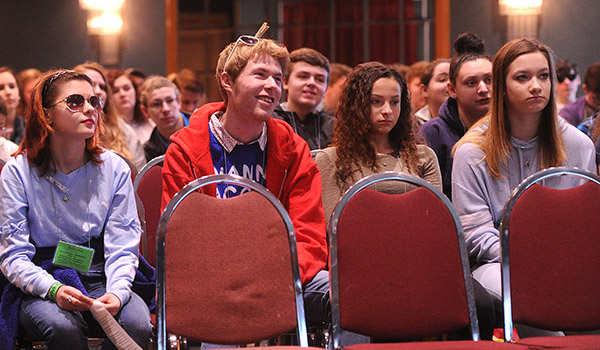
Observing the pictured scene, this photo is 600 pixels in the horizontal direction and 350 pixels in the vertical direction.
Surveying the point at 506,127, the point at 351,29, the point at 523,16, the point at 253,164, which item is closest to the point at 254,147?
the point at 253,164

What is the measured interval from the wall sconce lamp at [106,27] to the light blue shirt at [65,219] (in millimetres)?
6157

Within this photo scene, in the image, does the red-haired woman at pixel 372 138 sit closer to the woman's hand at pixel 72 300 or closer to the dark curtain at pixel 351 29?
the woman's hand at pixel 72 300

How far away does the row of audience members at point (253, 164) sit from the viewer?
7.33ft

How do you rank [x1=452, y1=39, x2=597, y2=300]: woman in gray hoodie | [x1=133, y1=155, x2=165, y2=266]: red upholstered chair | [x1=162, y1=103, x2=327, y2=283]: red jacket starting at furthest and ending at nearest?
[x1=133, y1=155, x2=165, y2=266]: red upholstered chair → [x1=452, y1=39, x2=597, y2=300]: woman in gray hoodie → [x1=162, y1=103, x2=327, y2=283]: red jacket

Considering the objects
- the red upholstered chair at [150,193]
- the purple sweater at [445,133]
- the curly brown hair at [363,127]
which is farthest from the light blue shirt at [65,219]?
the purple sweater at [445,133]

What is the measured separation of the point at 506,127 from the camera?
8.75 ft

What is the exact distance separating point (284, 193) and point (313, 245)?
0.24 m

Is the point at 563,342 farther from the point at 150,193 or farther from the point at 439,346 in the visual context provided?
the point at 150,193

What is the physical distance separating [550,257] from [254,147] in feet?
3.46

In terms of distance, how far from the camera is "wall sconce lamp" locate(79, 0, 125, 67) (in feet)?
27.0

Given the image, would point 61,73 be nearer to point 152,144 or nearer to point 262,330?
point 262,330

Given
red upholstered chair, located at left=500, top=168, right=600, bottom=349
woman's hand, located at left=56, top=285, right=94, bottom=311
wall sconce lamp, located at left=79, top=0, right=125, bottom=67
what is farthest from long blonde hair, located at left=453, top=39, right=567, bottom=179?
wall sconce lamp, located at left=79, top=0, right=125, bottom=67

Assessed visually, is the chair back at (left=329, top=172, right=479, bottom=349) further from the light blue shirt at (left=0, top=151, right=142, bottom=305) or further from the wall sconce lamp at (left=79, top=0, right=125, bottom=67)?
the wall sconce lamp at (left=79, top=0, right=125, bottom=67)

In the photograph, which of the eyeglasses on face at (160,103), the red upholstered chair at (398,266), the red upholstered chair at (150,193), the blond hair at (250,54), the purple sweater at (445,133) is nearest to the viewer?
the red upholstered chair at (398,266)
